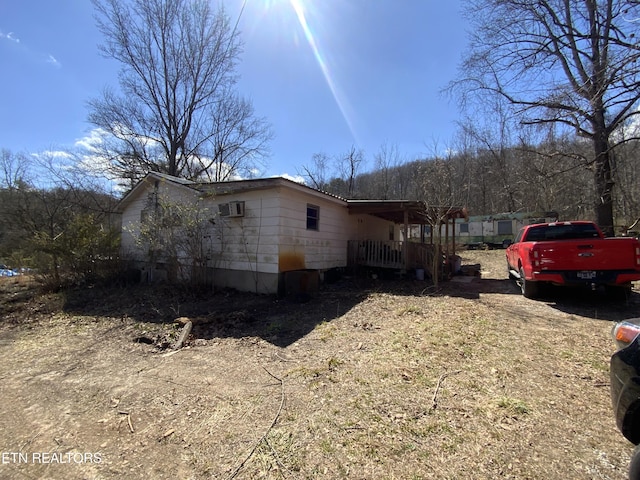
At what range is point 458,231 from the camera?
25125 mm

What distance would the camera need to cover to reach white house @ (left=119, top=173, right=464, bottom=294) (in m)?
8.16

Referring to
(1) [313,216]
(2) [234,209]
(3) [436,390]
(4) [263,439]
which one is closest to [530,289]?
(3) [436,390]

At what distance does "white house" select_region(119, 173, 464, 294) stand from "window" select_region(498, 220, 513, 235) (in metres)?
15.9

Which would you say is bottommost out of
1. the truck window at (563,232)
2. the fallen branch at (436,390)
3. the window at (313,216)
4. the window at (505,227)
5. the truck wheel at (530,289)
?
the fallen branch at (436,390)

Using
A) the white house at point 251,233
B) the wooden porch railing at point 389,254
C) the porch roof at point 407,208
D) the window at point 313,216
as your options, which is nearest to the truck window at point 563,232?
the porch roof at point 407,208

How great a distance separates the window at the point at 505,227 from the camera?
2256 cm

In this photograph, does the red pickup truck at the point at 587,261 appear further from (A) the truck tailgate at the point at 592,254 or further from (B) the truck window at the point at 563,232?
(B) the truck window at the point at 563,232

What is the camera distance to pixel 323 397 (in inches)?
116

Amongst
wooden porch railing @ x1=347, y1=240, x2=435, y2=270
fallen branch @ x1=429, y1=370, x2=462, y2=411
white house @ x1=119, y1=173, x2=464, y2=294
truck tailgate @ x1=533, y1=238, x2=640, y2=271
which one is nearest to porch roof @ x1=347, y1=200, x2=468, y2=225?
white house @ x1=119, y1=173, x2=464, y2=294

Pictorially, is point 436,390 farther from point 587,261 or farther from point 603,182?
point 603,182

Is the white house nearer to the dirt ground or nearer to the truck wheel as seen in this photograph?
the dirt ground

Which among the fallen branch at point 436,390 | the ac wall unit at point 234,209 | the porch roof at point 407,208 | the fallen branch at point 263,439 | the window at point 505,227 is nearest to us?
the fallen branch at point 263,439

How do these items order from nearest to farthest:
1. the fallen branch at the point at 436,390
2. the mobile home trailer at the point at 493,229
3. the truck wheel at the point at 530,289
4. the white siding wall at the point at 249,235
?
the fallen branch at the point at 436,390 < the truck wheel at the point at 530,289 < the white siding wall at the point at 249,235 < the mobile home trailer at the point at 493,229

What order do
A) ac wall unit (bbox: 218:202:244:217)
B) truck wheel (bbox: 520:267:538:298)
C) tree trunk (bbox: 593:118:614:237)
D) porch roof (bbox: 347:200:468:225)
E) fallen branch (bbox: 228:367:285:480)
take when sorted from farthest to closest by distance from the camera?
1. tree trunk (bbox: 593:118:614:237)
2. porch roof (bbox: 347:200:468:225)
3. ac wall unit (bbox: 218:202:244:217)
4. truck wheel (bbox: 520:267:538:298)
5. fallen branch (bbox: 228:367:285:480)
